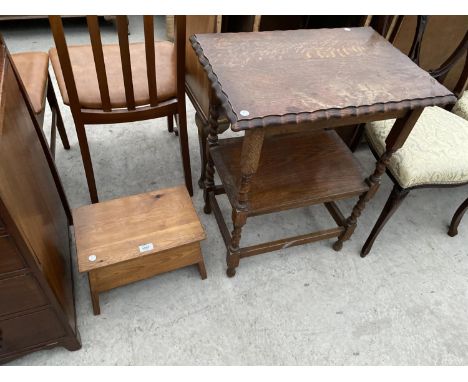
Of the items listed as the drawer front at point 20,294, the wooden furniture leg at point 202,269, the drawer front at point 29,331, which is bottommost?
the wooden furniture leg at point 202,269

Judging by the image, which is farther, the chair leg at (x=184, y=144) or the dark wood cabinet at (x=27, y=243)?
the chair leg at (x=184, y=144)

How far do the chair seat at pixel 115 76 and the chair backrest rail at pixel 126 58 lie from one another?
4 cm

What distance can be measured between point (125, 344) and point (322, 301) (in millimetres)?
795

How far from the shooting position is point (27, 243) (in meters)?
0.85

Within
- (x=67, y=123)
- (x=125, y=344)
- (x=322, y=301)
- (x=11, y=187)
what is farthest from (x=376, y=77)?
(x=67, y=123)

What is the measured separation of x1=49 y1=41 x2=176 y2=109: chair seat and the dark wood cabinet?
23cm

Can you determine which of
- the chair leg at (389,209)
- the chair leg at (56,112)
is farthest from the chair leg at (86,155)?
the chair leg at (389,209)

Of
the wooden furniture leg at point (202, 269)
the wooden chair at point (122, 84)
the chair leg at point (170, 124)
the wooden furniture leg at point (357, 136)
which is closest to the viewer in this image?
the wooden chair at point (122, 84)

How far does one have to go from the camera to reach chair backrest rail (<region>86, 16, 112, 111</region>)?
3.70ft

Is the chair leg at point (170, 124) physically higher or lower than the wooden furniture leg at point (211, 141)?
Answer: lower

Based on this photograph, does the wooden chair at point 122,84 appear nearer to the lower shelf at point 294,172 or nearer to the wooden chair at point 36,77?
the wooden chair at point 36,77

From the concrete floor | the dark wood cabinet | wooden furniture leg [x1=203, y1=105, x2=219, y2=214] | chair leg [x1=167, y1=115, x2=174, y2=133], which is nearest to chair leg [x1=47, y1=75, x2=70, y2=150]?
the concrete floor

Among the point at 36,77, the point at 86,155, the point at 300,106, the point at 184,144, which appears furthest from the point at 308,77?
the point at 36,77

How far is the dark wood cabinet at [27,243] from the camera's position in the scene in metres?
0.83
